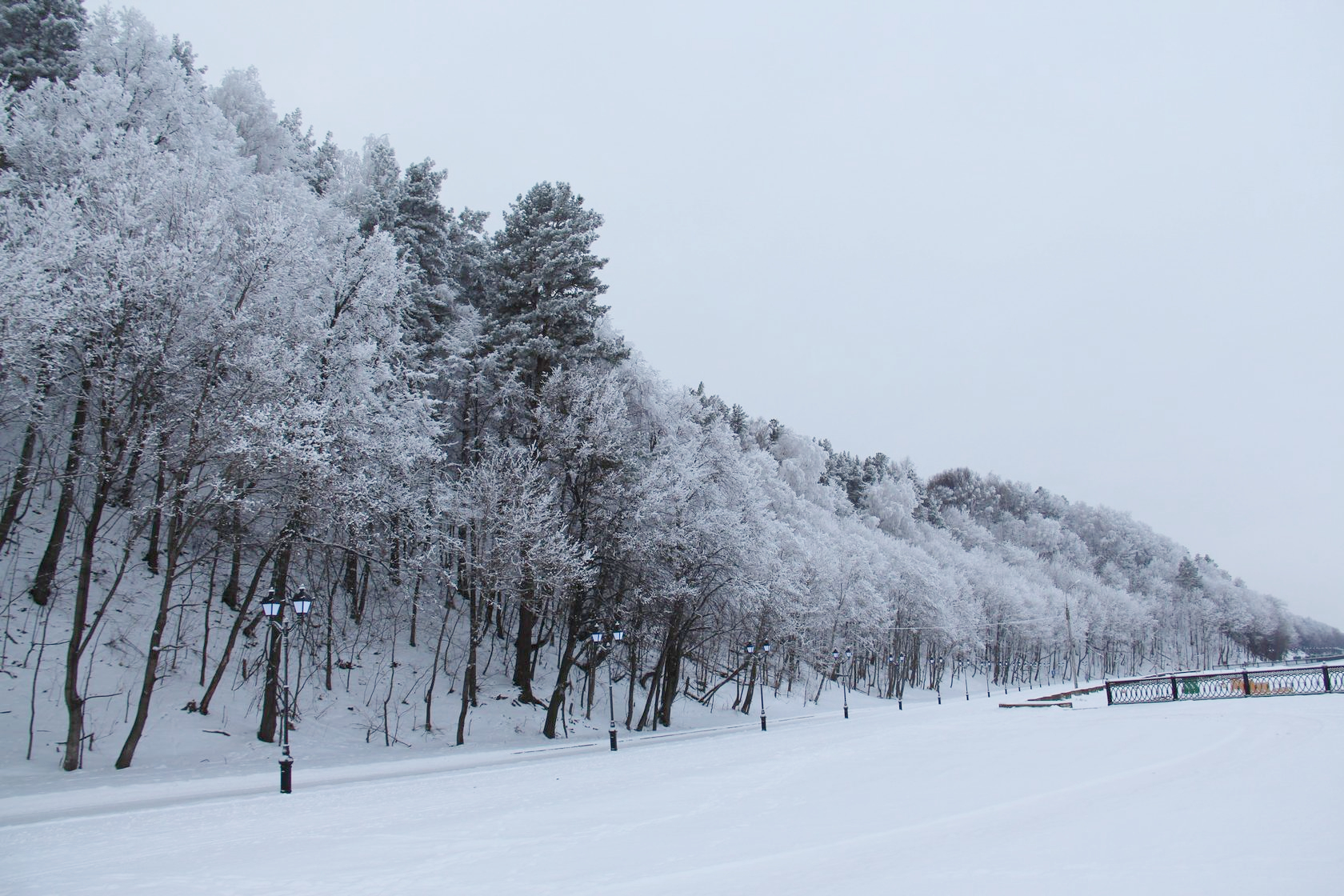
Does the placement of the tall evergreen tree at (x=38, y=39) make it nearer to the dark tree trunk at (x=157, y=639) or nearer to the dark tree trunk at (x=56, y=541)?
the dark tree trunk at (x=56, y=541)

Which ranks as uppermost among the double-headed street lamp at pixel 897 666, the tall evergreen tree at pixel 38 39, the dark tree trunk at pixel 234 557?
the tall evergreen tree at pixel 38 39

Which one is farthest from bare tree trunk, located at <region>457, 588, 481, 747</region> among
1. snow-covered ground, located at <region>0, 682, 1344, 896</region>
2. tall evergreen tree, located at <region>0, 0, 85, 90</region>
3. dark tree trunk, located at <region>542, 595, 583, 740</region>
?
tall evergreen tree, located at <region>0, 0, 85, 90</region>

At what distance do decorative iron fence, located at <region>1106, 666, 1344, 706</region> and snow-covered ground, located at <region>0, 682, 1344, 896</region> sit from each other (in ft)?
52.1

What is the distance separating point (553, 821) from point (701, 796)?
2990 mm

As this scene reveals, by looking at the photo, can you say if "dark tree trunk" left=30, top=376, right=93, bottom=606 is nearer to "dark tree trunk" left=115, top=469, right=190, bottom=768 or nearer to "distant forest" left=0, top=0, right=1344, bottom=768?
"distant forest" left=0, top=0, right=1344, bottom=768

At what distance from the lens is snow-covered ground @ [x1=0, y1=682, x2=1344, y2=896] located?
7.34 metres

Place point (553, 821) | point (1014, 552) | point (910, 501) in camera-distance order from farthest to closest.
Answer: point (1014, 552) < point (910, 501) < point (553, 821)

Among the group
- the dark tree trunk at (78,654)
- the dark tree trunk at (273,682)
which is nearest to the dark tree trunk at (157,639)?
the dark tree trunk at (78,654)

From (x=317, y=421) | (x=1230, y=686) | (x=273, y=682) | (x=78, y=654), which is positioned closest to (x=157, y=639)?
(x=78, y=654)

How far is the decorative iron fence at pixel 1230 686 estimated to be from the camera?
107ft

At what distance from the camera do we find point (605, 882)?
294 inches

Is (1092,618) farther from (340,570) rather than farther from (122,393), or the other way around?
(122,393)

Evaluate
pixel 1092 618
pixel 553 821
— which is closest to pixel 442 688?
pixel 553 821

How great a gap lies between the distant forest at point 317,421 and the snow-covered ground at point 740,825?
7.59 metres
